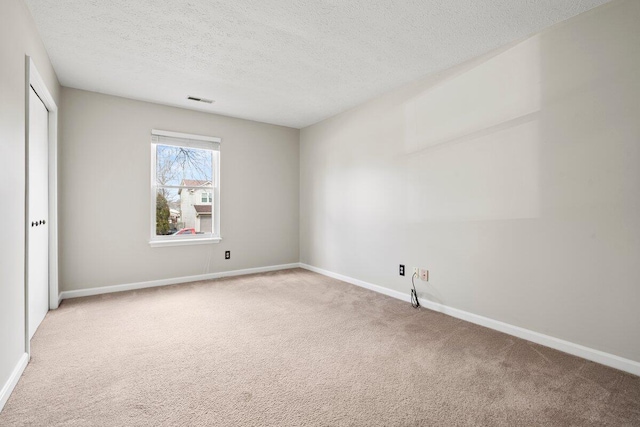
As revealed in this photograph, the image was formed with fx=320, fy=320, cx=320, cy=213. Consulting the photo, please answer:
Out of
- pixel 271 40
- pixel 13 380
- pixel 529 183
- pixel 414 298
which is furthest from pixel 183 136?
pixel 529 183

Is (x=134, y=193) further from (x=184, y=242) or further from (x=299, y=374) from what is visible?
(x=299, y=374)

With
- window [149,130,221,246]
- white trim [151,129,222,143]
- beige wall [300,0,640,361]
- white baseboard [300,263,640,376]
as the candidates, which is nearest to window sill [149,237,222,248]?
window [149,130,221,246]


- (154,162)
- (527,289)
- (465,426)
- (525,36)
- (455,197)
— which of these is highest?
(525,36)

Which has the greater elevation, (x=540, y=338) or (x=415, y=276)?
(x=415, y=276)

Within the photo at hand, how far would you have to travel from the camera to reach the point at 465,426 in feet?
5.01

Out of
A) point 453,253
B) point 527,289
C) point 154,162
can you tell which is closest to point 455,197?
point 453,253

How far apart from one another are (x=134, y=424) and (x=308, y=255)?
3771 millimetres

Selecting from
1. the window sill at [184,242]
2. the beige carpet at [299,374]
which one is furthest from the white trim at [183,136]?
the beige carpet at [299,374]

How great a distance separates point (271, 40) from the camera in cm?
259

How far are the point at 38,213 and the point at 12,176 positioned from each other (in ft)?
4.00

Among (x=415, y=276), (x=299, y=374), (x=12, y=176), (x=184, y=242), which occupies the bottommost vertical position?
(x=299, y=374)

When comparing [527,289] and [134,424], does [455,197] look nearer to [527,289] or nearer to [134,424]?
[527,289]

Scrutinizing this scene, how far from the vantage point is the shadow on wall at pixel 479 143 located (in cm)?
251

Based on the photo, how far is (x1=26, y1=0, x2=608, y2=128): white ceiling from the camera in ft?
7.16
